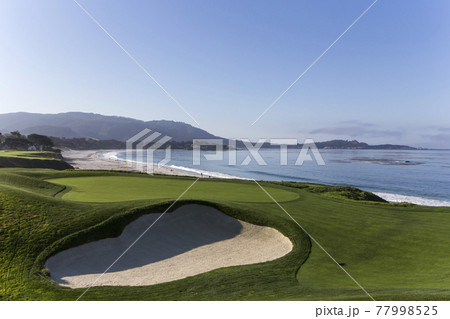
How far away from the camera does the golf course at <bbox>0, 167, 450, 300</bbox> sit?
9641 millimetres

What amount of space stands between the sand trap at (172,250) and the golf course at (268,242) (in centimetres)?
30

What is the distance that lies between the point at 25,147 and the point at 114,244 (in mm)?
137089

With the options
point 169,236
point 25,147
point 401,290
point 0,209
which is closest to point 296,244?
point 401,290

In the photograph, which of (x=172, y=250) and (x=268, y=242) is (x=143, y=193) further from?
(x=268, y=242)

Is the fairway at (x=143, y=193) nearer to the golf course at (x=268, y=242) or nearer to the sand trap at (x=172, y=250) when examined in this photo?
the golf course at (x=268, y=242)

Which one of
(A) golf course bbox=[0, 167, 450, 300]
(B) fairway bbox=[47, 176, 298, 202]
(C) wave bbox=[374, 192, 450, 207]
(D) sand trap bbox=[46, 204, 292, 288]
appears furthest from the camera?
(C) wave bbox=[374, 192, 450, 207]

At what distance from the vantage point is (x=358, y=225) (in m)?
17.7

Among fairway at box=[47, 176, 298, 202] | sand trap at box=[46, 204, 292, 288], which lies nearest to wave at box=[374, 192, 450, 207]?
fairway at box=[47, 176, 298, 202]

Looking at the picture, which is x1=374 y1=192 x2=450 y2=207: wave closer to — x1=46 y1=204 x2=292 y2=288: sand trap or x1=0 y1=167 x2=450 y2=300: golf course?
x1=0 y1=167 x2=450 y2=300: golf course

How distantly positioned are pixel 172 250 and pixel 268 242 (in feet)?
18.8

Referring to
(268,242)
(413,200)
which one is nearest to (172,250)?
(268,242)

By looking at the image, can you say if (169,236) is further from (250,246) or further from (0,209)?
(0,209)

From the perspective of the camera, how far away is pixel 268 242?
16.0 m

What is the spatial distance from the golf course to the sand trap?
30cm
